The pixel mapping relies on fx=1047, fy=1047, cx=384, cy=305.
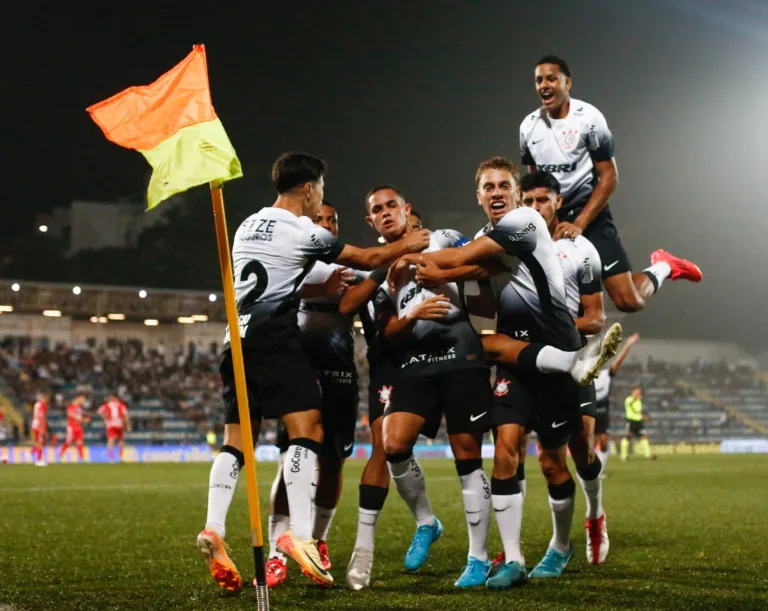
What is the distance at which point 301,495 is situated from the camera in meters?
6.05

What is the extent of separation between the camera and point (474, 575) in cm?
626

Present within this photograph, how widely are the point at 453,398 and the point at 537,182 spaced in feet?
5.89

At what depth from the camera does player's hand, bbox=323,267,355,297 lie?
22.4ft

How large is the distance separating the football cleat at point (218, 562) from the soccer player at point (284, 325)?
0.51 ft

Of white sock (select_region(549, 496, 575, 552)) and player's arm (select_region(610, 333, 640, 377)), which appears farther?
player's arm (select_region(610, 333, 640, 377))

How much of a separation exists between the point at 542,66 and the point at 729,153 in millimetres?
49298

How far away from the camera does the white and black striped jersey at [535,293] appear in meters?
6.51

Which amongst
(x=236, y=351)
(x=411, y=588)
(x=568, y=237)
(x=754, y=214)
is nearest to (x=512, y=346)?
(x=568, y=237)

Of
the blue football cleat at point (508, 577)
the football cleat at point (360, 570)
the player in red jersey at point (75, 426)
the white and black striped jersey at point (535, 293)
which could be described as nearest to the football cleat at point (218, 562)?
the football cleat at point (360, 570)

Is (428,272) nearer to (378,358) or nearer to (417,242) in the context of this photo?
(417,242)

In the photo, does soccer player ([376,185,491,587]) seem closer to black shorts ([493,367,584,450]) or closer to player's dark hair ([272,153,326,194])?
black shorts ([493,367,584,450])

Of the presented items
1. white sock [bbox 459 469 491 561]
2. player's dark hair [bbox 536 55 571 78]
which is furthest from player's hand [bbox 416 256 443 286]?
player's dark hair [bbox 536 55 571 78]

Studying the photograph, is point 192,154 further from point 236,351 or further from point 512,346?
point 512,346

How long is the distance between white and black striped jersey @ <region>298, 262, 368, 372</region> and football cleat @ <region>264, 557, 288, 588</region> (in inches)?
52.2
